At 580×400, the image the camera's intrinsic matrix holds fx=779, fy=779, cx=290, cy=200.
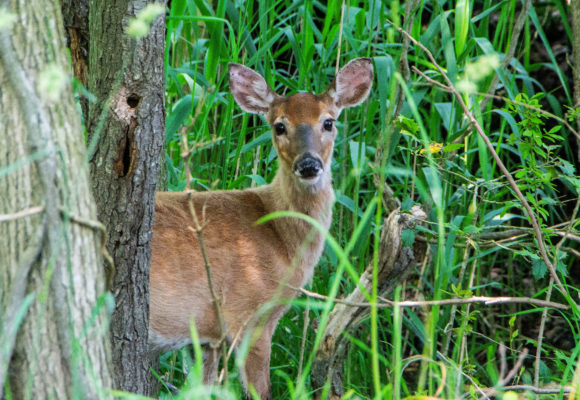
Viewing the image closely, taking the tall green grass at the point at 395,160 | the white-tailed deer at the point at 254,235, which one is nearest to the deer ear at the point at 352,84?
the white-tailed deer at the point at 254,235

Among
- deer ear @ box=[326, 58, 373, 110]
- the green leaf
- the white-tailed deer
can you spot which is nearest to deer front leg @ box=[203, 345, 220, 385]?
the white-tailed deer

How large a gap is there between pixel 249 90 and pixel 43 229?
8.54 feet

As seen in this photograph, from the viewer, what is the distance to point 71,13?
371cm

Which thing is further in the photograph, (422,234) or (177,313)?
(422,234)

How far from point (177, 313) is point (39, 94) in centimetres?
217

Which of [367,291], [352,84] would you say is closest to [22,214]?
[367,291]

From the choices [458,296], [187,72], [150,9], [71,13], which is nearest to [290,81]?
[187,72]

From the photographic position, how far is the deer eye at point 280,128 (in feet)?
14.6

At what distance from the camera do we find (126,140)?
115 inches

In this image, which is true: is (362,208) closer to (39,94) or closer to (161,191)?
(161,191)

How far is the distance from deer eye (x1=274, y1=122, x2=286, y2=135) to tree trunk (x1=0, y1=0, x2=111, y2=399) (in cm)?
234

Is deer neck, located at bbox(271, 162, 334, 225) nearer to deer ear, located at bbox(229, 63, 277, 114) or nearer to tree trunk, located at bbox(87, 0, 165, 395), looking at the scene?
deer ear, located at bbox(229, 63, 277, 114)

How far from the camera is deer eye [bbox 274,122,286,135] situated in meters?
4.46

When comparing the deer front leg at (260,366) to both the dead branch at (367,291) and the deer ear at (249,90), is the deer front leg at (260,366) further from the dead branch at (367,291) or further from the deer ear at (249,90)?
the deer ear at (249,90)
